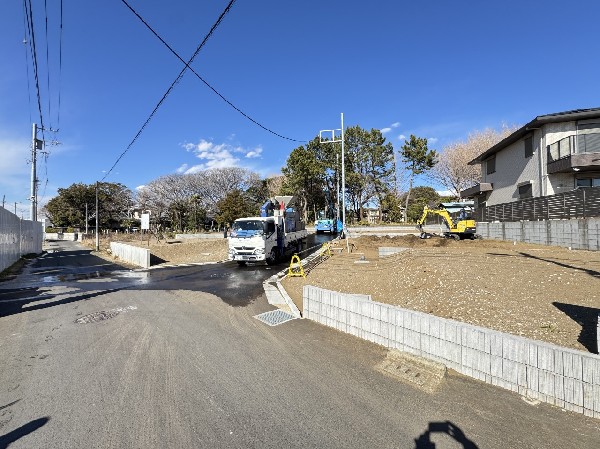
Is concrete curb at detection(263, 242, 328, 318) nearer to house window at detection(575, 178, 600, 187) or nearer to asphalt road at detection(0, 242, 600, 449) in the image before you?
asphalt road at detection(0, 242, 600, 449)

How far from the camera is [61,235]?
6009 cm

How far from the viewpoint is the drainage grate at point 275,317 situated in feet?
21.6

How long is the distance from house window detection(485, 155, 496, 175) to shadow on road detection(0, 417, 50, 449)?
1111 inches

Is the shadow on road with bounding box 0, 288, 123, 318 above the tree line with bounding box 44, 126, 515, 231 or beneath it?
beneath

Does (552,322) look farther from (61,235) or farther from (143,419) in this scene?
(61,235)

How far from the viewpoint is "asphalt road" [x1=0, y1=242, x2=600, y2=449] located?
116 inches

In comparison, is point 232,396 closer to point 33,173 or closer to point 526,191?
point 526,191

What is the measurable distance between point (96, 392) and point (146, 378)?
553 mm

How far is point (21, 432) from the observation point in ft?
10.1

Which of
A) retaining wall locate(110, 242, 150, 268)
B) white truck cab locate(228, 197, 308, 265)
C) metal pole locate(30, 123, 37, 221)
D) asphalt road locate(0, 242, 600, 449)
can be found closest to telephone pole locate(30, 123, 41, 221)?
metal pole locate(30, 123, 37, 221)

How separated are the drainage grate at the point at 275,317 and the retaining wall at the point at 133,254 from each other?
1244cm

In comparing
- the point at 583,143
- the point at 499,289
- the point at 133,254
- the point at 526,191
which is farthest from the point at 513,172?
the point at 133,254

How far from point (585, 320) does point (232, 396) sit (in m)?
5.31

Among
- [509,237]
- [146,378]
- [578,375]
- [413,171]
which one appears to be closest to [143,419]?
[146,378]
